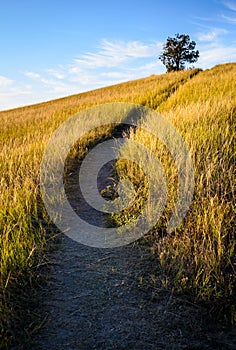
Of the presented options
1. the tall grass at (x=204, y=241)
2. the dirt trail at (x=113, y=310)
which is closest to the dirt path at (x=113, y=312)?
the dirt trail at (x=113, y=310)

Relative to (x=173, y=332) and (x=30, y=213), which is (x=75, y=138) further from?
(x=173, y=332)

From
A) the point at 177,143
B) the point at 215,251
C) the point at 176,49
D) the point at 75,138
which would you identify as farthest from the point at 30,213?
the point at 176,49

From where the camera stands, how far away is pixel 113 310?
6.69 feet

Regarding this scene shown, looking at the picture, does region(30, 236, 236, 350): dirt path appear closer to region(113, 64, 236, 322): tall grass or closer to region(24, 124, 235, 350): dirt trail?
region(24, 124, 235, 350): dirt trail

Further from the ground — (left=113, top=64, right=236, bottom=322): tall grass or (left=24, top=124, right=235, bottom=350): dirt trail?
(left=113, top=64, right=236, bottom=322): tall grass

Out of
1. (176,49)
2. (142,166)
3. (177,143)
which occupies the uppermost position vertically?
(176,49)

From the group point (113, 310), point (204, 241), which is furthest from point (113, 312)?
point (204, 241)

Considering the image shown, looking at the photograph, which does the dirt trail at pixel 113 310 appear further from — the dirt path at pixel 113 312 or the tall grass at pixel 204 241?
the tall grass at pixel 204 241

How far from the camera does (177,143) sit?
4.09m

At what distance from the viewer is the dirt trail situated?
71.4 inches

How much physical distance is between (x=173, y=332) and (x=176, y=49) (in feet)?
145

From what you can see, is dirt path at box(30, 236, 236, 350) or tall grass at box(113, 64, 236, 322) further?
tall grass at box(113, 64, 236, 322)

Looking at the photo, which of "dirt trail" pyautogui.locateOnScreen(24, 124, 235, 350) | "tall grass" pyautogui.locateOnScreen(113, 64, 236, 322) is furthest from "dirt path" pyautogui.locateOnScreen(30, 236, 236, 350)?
"tall grass" pyautogui.locateOnScreen(113, 64, 236, 322)

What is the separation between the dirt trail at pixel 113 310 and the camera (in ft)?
5.95
